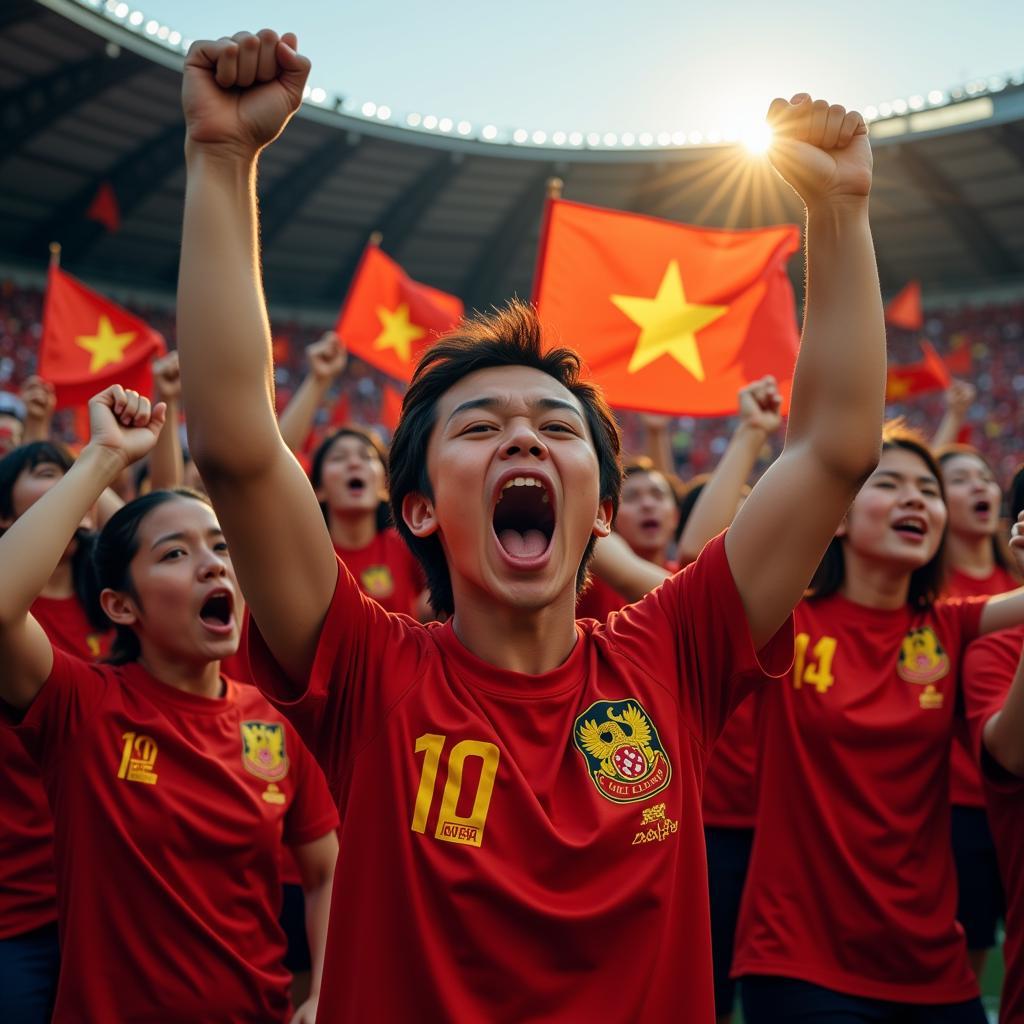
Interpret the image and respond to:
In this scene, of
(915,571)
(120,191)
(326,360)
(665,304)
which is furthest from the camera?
(120,191)

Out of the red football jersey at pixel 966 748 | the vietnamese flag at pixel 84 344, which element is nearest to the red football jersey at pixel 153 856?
the red football jersey at pixel 966 748

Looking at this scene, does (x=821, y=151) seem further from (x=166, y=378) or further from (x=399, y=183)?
(x=399, y=183)

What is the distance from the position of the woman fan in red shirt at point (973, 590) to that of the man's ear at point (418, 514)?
2.39m

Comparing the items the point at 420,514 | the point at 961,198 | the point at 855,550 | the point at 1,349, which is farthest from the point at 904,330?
the point at 420,514

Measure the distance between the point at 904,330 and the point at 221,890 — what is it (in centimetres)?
2356

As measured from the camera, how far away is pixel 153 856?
2.34m

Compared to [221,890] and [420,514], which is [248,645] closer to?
[420,514]

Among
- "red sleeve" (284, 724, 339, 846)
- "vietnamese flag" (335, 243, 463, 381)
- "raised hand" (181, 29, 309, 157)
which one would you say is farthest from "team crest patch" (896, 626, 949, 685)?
"vietnamese flag" (335, 243, 463, 381)

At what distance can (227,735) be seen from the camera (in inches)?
102

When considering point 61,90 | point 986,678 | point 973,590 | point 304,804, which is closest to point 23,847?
point 304,804

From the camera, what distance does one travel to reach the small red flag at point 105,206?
18.2 m

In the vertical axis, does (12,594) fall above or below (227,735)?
above

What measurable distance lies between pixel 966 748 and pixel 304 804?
1.68 metres

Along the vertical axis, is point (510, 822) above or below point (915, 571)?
below
